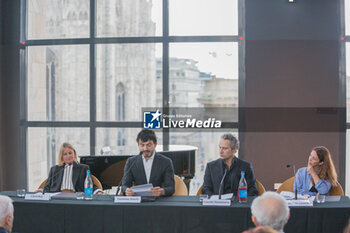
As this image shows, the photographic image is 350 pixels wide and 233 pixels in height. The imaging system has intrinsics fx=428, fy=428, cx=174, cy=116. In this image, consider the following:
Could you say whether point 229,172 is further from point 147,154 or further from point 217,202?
point 147,154

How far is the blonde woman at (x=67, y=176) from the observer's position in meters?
4.27

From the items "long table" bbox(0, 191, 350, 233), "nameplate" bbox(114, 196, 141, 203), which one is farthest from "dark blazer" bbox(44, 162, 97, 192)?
"nameplate" bbox(114, 196, 141, 203)

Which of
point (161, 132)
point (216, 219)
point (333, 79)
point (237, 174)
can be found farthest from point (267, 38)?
point (216, 219)

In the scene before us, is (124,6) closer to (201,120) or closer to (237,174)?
(201,120)

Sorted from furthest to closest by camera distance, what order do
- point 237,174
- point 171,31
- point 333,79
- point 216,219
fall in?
1. point 171,31
2. point 333,79
3. point 237,174
4. point 216,219

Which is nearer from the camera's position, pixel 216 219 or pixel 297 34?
pixel 216 219

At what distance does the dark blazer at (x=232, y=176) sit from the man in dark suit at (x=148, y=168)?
34 cm

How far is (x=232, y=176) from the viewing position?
154 inches

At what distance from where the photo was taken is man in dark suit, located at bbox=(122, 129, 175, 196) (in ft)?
12.9

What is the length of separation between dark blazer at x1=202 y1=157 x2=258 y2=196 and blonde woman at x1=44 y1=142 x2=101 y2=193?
3.68 feet

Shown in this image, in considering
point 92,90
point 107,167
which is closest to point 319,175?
point 107,167

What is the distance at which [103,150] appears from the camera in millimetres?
5977

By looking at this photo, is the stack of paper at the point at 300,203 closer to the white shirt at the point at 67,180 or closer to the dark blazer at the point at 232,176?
the dark blazer at the point at 232,176

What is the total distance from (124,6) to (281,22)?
2267mm
